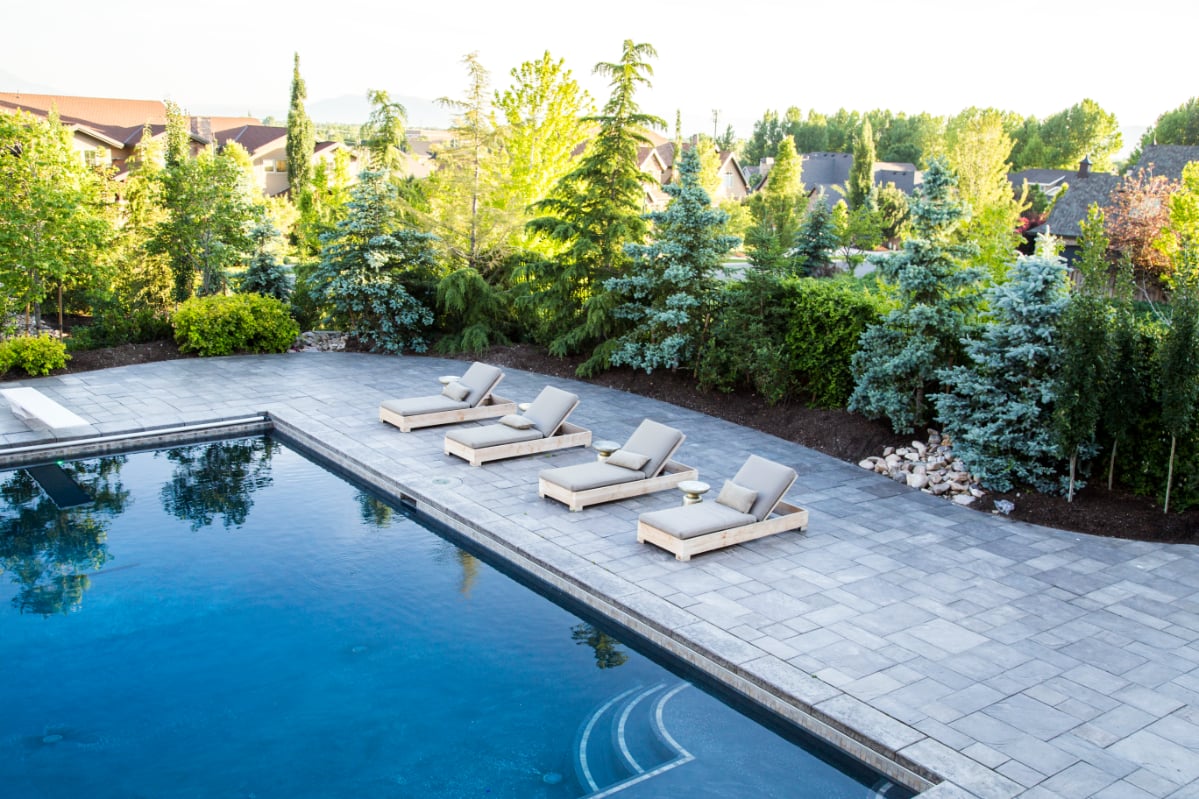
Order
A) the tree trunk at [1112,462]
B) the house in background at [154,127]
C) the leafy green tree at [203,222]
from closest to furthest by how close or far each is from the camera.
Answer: the tree trunk at [1112,462], the leafy green tree at [203,222], the house in background at [154,127]

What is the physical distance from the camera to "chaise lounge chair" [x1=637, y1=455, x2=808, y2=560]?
885 centimetres

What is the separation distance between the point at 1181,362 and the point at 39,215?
16907mm

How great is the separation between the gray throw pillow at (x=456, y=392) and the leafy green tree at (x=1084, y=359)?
7964 millimetres

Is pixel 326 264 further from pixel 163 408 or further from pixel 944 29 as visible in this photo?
pixel 944 29

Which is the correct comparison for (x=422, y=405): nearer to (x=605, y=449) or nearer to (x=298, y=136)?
(x=605, y=449)

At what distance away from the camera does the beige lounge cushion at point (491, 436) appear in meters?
11.7

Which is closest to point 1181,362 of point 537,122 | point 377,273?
point 377,273

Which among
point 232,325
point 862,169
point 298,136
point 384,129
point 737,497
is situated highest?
point 862,169

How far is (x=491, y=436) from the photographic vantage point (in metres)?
11.9

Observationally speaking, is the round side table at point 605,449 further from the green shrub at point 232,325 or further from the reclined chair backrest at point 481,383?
the green shrub at point 232,325

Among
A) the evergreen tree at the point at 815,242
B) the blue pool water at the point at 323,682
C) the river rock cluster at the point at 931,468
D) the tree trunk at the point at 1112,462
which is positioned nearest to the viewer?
the blue pool water at the point at 323,682

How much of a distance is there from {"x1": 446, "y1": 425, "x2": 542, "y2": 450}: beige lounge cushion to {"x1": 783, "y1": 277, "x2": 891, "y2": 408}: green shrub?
14.1 feet

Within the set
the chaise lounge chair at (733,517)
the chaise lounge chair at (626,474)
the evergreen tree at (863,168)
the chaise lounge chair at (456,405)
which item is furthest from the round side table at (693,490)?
the evergreen tree at (863,168)

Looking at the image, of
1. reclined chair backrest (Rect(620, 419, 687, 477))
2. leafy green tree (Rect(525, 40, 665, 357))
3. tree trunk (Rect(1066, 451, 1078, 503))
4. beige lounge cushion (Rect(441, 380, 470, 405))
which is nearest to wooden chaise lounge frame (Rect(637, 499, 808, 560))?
reclined chair backrest (Rect(620, 419, 687, 477))
